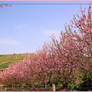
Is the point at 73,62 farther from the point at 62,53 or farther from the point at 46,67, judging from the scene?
the point at 46,67

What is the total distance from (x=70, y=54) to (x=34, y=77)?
176 inches

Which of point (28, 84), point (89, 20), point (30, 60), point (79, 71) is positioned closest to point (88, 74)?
point (79, 71)

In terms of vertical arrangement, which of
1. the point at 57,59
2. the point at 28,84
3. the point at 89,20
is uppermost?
the point at 89,20

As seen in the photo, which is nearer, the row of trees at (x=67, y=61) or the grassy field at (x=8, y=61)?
the row of trees at (x=67, y=61)

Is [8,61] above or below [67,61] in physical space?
above

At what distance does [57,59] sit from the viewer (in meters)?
12.6

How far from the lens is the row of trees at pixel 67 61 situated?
37.0 feet

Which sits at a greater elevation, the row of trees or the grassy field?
the grassy field

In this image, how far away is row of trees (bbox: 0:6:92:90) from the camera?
37.0ft

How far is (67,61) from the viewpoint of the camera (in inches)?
476

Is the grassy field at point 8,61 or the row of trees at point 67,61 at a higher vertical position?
the grassy field at point 8,61

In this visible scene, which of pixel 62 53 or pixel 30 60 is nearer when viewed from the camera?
pixel 62 53

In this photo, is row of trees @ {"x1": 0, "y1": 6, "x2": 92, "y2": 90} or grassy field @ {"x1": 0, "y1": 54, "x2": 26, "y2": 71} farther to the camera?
grassy field @ {"x1": 0, "y1": 54, "x2": 26, "y2": 71}

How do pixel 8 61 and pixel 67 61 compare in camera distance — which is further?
pixel 8 61
